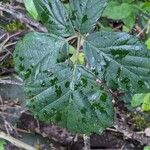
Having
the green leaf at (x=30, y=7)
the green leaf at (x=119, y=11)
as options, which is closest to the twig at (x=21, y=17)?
the green leaf at (x=30, y=7)

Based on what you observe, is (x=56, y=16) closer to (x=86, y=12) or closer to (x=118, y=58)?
(x=86, y=12)

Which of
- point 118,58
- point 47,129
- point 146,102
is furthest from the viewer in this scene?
point 47,129

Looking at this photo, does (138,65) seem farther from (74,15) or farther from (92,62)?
(74,15)

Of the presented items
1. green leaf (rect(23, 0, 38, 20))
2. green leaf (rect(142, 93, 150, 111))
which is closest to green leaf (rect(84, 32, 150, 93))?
green leaf (rect(142, 93, 150, 111))

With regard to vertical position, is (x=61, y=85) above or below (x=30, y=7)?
below

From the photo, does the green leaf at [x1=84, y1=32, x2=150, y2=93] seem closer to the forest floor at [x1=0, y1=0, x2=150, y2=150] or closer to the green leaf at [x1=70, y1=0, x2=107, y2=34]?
the green leaf at [x1=70, y1=0, x2=107, y2=34]

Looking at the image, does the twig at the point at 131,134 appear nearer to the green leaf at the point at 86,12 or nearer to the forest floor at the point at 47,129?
the forest floor at the point at 47,129

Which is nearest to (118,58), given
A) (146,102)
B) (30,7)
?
(146,102)
